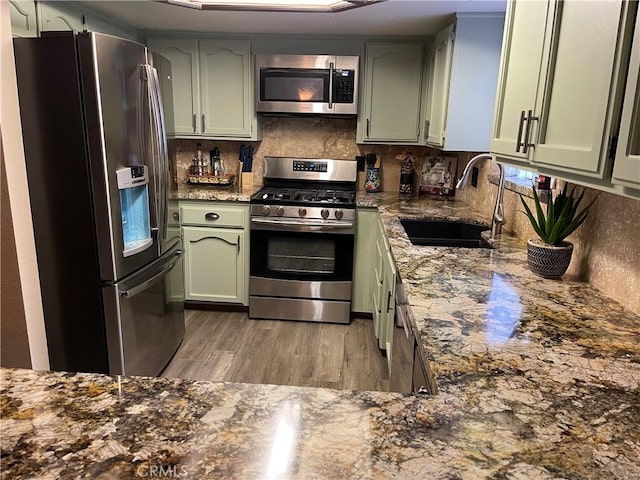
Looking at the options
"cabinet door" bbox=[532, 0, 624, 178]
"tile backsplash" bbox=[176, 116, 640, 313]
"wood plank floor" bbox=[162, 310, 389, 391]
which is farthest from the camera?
"wood plank floor" bbox=[162, 310, 389, 391]

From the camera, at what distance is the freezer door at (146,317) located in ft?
7.10

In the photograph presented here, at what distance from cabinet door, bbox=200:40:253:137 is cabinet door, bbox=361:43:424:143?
0.91 m

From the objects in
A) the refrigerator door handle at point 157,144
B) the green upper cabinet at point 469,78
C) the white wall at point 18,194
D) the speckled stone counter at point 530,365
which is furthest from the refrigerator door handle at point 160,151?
the green upper cabinet at point 469,78

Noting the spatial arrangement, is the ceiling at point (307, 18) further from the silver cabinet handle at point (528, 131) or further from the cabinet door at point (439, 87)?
the silver cabinet handle at point (528, 131)

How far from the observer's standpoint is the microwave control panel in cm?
337

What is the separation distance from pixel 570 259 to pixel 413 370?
81cm

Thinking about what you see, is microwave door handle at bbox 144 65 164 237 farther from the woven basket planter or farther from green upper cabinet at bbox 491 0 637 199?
the woven basket planter

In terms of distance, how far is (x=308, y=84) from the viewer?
134 inches

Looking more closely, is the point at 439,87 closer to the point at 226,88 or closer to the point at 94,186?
the point at 226,88

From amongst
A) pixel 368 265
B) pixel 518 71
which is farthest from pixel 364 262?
pixel 518 71

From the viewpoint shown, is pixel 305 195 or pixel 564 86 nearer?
pixel 564 86

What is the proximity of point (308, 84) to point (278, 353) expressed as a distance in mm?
1922

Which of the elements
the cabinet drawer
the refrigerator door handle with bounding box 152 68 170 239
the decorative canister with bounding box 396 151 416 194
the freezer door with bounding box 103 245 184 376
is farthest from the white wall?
the decorative canister with bounding box 396 151 416 194

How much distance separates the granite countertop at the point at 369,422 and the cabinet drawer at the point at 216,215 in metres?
2.37
